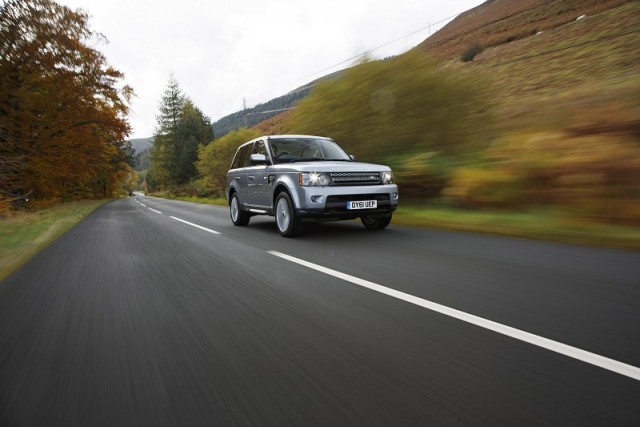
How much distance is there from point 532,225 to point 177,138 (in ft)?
207

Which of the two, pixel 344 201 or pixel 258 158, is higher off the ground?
pixel 258 158

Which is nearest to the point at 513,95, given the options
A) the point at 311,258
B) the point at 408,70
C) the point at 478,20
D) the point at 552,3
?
the point at 408,70

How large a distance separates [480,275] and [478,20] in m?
73.1

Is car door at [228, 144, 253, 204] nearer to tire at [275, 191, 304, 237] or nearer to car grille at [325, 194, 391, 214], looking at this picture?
tire at [275, 191, 304, 237]

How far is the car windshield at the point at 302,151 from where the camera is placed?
26.2 ft

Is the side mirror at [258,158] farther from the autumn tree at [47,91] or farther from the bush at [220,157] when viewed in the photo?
the bush at [220,157]

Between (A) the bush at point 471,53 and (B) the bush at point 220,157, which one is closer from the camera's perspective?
(B) the bush at point 220,157

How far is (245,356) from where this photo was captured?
2.27 m

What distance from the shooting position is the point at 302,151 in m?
8.20

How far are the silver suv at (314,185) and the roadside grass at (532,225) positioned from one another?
58.8 inches

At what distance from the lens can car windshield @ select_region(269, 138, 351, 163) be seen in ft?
26.2

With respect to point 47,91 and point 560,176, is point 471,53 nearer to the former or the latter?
point 47,91

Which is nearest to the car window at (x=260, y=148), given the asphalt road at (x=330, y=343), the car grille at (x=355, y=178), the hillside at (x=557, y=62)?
the car grille at (x=355, y=178)

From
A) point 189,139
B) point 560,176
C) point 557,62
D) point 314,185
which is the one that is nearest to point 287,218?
point 314,185
